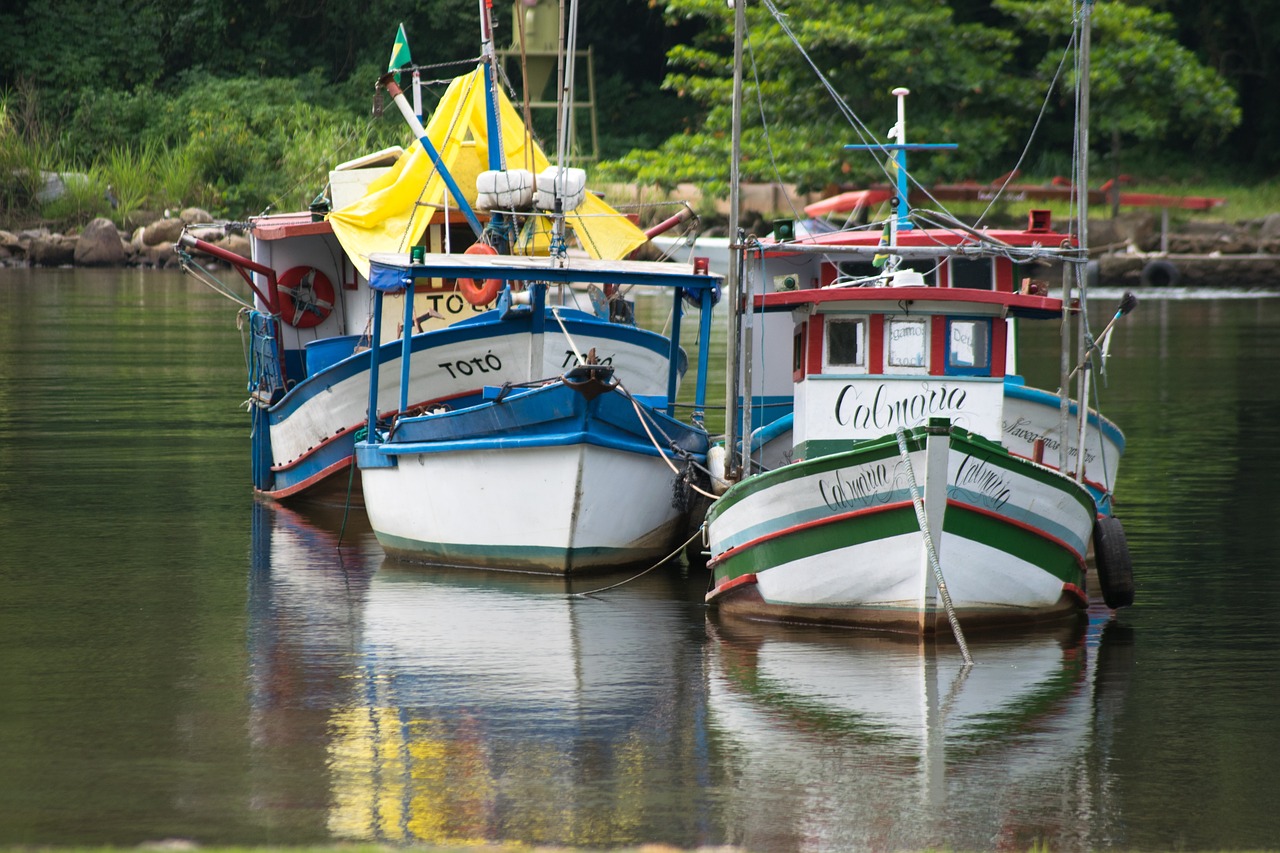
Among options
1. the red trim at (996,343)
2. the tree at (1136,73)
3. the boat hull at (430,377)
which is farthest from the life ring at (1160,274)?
the red trim at (996,343)

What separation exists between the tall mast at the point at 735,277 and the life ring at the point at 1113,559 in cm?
278

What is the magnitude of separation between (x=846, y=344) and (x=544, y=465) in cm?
265

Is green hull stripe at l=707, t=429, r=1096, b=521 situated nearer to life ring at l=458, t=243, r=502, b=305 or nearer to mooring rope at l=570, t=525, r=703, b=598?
mooring rope at l=570, t=525, r=703, b=598

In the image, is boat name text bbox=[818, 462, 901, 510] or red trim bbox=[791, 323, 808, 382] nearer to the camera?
boat name text bbox=[818, 462, 901, 510]

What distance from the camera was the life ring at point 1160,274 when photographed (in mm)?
53031

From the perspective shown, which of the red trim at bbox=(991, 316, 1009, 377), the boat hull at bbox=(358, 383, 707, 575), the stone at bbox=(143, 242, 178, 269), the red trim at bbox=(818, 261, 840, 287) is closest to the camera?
the red trim at bbox=(991, 316, 1009, 377)

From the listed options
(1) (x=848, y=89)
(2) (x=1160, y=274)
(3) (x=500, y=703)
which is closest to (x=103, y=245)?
(1) (x=848, y=89)

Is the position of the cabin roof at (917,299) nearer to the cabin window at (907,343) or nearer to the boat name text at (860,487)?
the cabin window at (907,343)

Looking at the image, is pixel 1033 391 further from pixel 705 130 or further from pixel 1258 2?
pixel 1258 2

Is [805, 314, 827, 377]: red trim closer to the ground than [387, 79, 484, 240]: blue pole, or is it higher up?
closer to the ground

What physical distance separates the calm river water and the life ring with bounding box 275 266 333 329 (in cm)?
252

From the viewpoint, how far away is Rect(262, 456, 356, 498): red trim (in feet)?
63.9

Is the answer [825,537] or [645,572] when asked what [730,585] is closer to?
[825,537]

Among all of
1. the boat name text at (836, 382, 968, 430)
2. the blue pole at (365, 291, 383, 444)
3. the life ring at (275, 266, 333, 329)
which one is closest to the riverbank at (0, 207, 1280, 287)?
the life ring at (275, 266, 333, 329)
